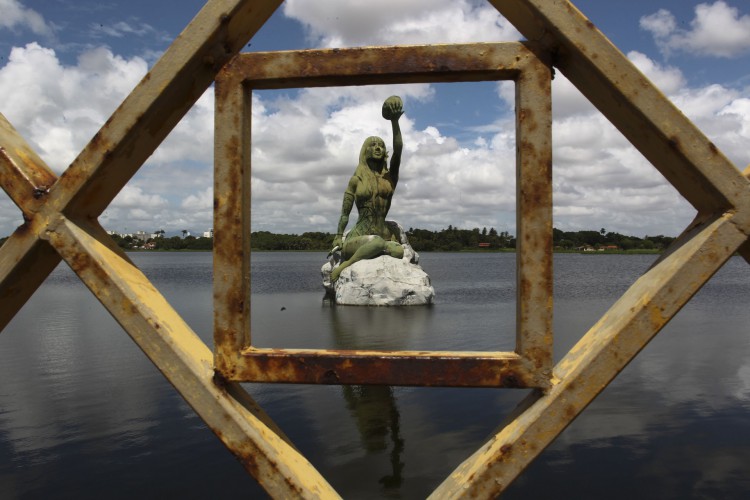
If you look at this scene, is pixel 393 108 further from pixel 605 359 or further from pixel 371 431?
pixel 605 359

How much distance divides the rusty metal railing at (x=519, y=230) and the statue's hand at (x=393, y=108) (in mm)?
10444

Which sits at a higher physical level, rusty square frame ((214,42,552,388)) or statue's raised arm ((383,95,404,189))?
statue's raised arm ((383,95,404,189))

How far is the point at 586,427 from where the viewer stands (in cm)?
511

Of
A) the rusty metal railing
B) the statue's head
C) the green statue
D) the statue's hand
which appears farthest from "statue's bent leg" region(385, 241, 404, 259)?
the rusty metal railing

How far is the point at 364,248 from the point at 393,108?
377 centimetres

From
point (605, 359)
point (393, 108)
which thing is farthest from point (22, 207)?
point (393, 108)

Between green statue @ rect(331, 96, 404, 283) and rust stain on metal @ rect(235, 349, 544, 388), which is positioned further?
green statue @ rect(331, 96, 404, 283)

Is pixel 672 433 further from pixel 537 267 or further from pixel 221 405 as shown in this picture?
pixel 221 405

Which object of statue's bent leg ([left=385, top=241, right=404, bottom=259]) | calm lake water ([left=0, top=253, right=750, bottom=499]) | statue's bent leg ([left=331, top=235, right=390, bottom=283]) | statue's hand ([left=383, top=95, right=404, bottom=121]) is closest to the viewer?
calm lake water ([left=0, top=253, right=750, bottom=499])

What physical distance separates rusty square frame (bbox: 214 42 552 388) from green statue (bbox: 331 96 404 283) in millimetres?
11875

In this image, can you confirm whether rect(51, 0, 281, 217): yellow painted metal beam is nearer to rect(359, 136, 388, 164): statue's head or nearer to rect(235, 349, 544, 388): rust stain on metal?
rect(235, 349, 544, 388): rust stain on metal

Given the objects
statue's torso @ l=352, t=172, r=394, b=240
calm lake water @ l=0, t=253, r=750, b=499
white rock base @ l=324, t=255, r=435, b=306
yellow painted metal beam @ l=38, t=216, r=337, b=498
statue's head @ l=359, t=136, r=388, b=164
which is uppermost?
statue's head @ l=359, t=136, r=388, b=164

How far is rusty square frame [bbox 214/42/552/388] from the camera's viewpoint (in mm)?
1484

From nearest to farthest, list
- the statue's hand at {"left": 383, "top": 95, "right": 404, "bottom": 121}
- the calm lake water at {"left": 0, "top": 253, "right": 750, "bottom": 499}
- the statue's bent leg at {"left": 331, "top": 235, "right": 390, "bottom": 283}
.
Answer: the calm lake water at {"left": 0, "top": 253, "right": 750, "bottom": 499}, the statue's hand at {"left": 383, "top": 95, "right": 404, "bottom": 121}, the statue's bent leg at {"left": 331, "top": 235, "right": 390, "bottom": 283}
